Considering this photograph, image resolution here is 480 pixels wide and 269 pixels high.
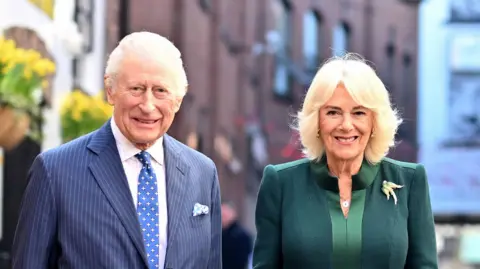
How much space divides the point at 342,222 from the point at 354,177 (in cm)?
14

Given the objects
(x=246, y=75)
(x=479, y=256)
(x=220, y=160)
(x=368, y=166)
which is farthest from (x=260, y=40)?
(x=368, y=166)

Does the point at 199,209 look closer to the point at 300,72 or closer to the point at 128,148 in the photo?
the point at 128,148

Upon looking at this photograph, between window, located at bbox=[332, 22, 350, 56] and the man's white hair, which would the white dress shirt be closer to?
the man's white hair

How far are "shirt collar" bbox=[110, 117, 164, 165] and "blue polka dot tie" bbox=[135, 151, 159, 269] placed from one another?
19 millimetres

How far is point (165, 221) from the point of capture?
3.62 meters

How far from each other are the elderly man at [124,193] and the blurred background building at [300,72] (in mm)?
9449

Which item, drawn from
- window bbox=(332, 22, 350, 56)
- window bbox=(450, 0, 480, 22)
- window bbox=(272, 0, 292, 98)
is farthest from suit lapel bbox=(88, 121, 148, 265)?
window bbox=(332, 22, 350, 56)

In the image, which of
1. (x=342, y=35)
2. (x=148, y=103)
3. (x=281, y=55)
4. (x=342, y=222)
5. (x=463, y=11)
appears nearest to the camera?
(x=148, y=103)

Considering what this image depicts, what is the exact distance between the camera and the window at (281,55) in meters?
20.8

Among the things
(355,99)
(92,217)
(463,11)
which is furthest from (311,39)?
(92,217)

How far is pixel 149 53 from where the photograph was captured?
3566mm

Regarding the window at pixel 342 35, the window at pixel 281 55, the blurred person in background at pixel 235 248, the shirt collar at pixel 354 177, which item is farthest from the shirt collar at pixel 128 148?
the window at pixel 342 35

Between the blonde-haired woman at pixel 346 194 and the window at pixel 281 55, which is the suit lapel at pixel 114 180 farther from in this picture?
the window at pixel 281 55

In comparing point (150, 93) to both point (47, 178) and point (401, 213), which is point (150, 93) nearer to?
point (47, 178)
